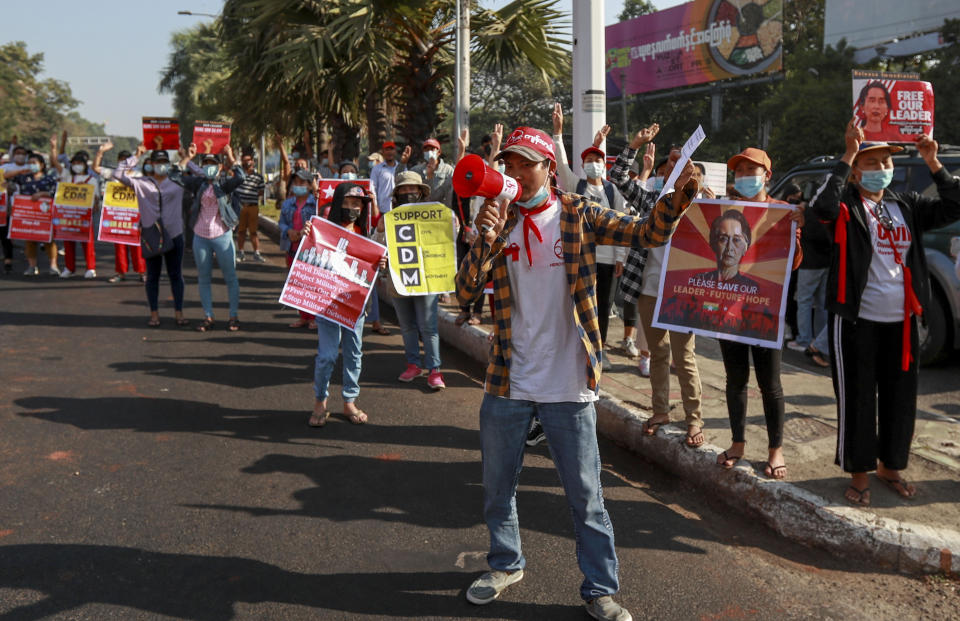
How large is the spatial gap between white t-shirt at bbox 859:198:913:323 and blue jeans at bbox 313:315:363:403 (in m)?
3.43

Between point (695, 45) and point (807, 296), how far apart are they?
1618 inches

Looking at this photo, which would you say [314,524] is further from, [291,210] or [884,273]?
[291,210]

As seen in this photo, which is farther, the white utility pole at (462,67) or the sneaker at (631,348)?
the white utility pole at (462,67)

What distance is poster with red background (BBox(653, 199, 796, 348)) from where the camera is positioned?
4672 mm

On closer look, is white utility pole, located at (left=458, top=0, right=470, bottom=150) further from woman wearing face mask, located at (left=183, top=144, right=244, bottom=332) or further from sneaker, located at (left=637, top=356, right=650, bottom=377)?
sneaker, located at (left=637, top=356, right=650, bottom=377)

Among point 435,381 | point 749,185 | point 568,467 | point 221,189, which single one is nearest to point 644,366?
point 435,381

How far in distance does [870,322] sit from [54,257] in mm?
13658

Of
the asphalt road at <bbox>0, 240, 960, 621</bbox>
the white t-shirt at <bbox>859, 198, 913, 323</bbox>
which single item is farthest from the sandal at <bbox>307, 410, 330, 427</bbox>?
the white t-shirt at <bbox>859, 198, 913, 323</bbox>

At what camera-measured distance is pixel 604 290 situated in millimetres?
6934

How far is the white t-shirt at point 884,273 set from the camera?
4.21 metres

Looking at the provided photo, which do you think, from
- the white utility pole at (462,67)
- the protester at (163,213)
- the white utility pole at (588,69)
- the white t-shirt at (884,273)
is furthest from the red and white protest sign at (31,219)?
the white t-shirt at (884,273)

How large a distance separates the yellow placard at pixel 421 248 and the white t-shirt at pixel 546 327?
3.46m

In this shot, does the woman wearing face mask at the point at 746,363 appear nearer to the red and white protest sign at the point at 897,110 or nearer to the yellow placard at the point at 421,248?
the red and white protest sign at the point at 897,110

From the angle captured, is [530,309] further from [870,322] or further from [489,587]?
[870,322]
